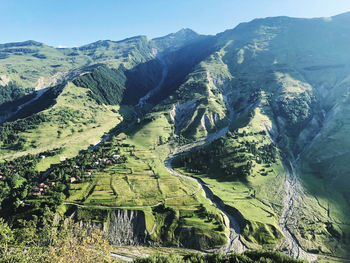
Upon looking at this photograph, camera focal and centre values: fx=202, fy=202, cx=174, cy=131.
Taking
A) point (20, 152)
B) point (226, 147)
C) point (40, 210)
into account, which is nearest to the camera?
point (40, 210)

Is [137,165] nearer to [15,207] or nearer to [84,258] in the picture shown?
[15,207]

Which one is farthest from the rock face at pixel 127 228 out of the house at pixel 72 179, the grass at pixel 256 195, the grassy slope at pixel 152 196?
the grass at pixel 256 195

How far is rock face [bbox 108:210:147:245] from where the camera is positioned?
10450 centimetres

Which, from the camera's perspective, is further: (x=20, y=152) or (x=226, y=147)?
(x=20, y=152)

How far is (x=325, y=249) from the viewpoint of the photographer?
101m

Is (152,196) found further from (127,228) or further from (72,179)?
(72,179)

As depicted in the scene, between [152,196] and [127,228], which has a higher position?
[152,196]

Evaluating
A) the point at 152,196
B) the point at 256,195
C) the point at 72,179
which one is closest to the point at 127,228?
the point at 152,196

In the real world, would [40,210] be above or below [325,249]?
above

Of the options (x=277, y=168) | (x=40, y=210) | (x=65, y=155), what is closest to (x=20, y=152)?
(x=65, y=155)

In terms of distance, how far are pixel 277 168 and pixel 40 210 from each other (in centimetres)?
16919

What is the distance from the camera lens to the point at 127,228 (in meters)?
107

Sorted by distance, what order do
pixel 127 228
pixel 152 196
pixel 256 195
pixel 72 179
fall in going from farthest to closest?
1. pixel 72 179
2. pixel 256 195
3. pixel 152 196
4. pixel 127 228

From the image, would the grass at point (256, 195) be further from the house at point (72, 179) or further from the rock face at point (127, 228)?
the house at point (72, 179)
